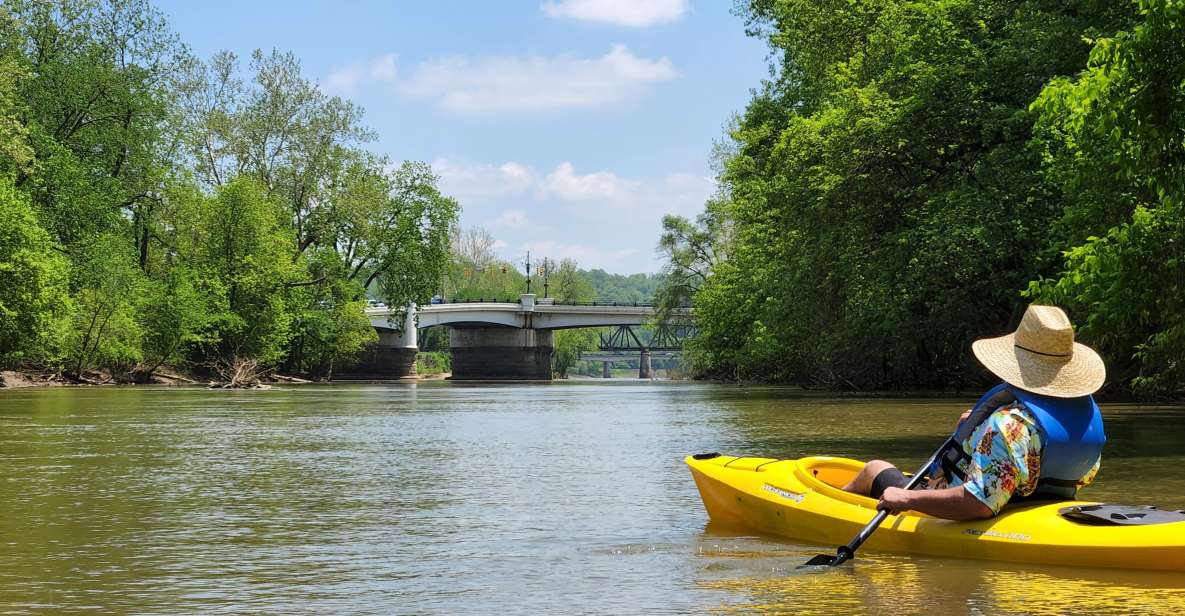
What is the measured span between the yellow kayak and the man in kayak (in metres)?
0.17

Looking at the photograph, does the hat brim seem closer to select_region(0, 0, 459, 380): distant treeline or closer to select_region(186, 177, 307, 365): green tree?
select_region(0, 0, 459, 380): distant treeline

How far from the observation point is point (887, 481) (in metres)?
8.29

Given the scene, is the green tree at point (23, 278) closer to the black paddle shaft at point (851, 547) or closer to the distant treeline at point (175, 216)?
the distant treeline at point (175, 216)

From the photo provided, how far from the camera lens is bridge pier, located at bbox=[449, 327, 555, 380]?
93.4m

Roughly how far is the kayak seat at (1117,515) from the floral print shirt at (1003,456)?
230mm

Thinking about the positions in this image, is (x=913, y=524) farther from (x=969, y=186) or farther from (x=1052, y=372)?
(x=969, y=186)

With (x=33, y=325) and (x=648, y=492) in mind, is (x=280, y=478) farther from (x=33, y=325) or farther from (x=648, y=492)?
(x=33, y=325)

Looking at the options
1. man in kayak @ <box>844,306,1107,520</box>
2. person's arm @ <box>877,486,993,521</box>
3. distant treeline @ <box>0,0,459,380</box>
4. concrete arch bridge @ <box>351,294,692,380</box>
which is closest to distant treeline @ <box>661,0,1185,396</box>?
man in kayak @ <box>844,306,1107,520</box>

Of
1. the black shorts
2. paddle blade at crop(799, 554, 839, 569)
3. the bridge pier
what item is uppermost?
the bridge pier

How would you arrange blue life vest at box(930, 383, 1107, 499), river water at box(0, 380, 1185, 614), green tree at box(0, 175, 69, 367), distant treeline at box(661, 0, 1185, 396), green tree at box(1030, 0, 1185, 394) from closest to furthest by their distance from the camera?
river water at box(0, 380, 1185, 614)
blue life vest at box(930, 383, 1107, 499)
green tree at box(1030, 0, 1185, 394)
distant treeline at box(661, 0, 1185, 396)
green tree at box(0, 175, 69, 367)

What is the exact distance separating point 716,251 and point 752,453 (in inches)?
2177

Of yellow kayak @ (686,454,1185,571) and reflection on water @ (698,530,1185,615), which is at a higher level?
yellow kayak @ (686,454,1185,571)

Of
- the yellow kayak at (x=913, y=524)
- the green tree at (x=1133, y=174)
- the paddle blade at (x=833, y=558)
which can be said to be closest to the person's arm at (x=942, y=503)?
the yellow kayak at (x=913, y=524)

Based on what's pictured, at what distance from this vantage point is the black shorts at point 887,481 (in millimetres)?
8219
